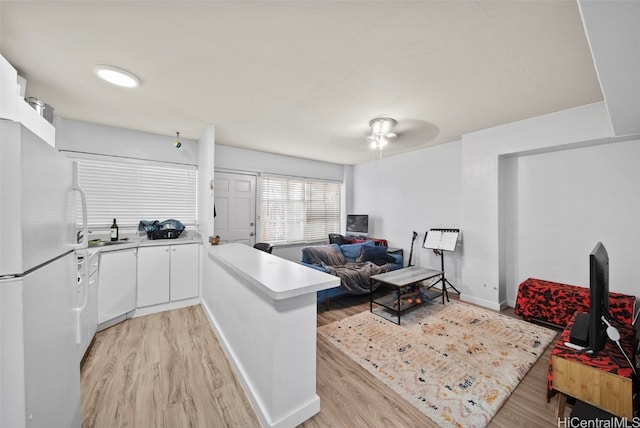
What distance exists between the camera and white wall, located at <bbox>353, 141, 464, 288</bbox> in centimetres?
414

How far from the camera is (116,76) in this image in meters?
2.06

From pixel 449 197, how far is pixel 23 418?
4.79 m

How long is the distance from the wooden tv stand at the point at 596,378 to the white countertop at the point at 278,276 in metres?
1.63

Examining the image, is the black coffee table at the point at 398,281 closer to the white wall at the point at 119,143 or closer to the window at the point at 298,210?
the window at the point at 298,210

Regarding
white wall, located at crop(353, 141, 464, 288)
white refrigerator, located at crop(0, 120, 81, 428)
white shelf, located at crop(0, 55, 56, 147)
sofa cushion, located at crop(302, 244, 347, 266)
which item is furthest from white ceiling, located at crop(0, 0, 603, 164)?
sofa cushion, located at crop(302, 244, 347, 266)

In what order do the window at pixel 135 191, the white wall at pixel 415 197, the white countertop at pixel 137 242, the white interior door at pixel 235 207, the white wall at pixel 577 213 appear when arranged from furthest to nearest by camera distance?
the white interior door at pixel 235 207, the white wall at pixel 415 197, the window at pixel 135 191, the white countertop at pixel 137 242, the white wall at pixel 577 213

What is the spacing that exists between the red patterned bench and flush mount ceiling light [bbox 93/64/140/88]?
4.88m

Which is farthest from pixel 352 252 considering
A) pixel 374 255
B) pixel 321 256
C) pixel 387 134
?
pixel 387 134

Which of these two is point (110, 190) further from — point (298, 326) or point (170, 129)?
point (298, 326)

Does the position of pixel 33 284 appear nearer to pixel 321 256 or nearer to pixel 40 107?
pixel 40 107

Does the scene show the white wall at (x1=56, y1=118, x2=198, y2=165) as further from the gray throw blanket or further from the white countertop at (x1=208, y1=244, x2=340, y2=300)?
the gray throw blanket

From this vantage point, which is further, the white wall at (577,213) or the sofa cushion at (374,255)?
the sofa cushion at (374,255)

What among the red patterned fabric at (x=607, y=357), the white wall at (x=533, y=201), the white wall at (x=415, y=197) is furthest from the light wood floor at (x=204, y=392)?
the white wall at (x=415, y=197)

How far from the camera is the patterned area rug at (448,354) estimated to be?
1755 mm
